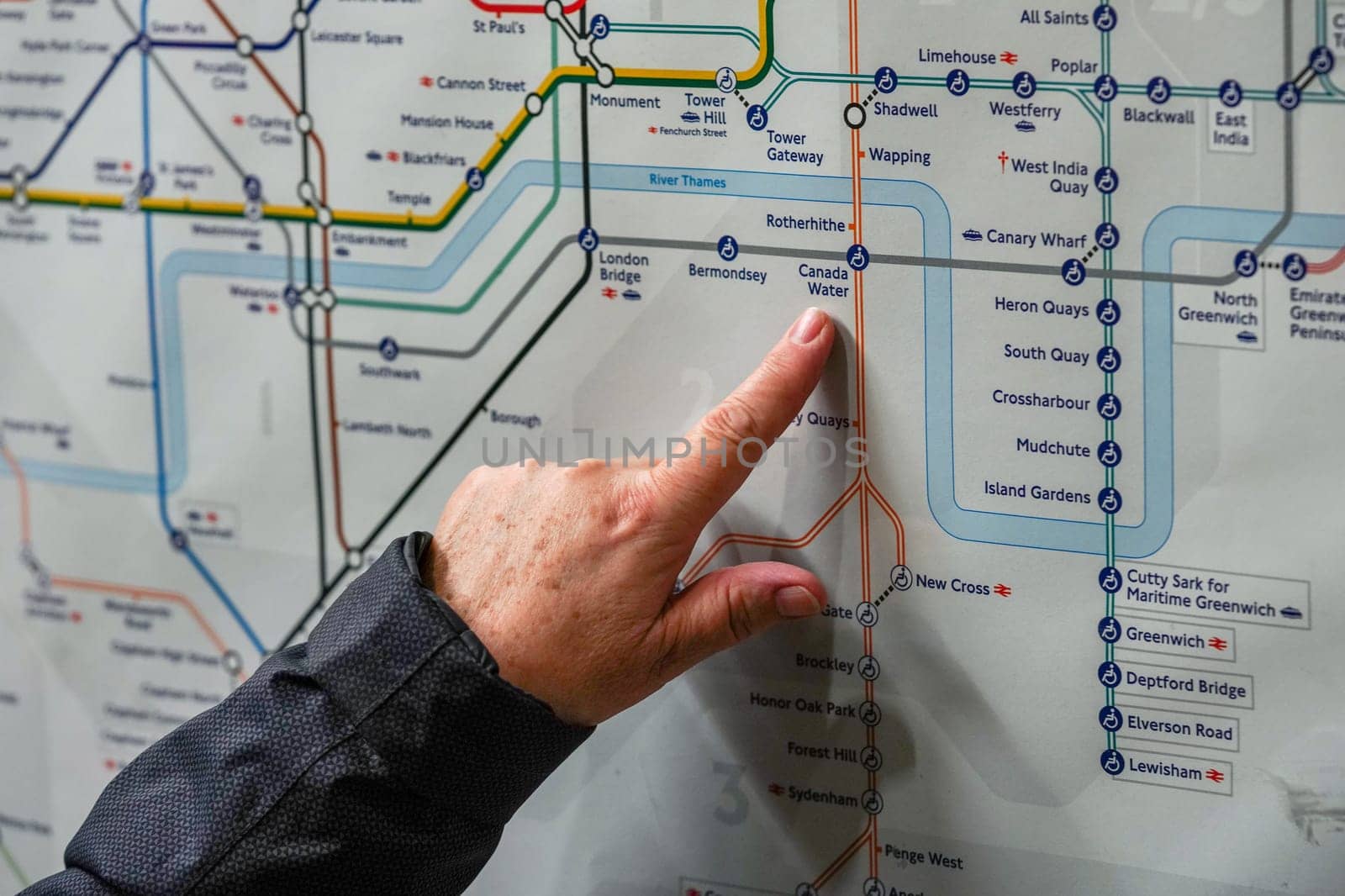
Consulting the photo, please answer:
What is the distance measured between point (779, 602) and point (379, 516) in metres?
0.43

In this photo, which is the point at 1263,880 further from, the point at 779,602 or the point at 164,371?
the point at 164,371

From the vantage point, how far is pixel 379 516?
4.04ft

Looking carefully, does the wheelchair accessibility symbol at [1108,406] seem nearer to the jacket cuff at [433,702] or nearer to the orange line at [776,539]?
the orange line at [776,539]

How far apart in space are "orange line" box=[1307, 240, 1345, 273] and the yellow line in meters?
0.43

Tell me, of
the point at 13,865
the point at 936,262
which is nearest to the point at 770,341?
the point at 936,262

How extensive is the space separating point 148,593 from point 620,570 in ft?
2.17

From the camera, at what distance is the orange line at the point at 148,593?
133 cm

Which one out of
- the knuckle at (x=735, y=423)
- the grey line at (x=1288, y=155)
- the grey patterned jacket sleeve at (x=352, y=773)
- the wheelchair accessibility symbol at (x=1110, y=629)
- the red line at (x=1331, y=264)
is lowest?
the grey patterned jacket sleeve at (x=352, y=773)

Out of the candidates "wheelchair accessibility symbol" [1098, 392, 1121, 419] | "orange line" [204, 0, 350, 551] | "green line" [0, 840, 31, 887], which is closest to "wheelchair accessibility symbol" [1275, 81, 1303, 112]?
"wheelchair accessibility symbol" [1098, 392, 1121, 419]

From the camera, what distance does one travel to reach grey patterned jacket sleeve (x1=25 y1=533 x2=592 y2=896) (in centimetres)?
89

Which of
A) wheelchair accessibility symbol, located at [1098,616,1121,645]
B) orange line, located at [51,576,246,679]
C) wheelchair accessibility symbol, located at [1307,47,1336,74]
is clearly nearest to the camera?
wheelchair accessibility symbol, located at [1307,47,1336,74]

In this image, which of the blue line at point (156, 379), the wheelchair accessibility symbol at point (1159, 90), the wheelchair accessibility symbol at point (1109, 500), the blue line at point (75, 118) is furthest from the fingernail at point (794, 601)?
the blue line at point (75, 118)

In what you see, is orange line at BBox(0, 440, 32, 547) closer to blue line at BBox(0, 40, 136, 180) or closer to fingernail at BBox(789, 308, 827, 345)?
blue line at BBox(0, 40, 136, 180)

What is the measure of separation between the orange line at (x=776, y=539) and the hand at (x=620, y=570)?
0.06 metres
